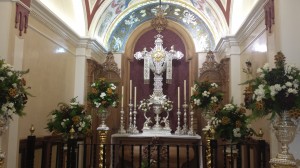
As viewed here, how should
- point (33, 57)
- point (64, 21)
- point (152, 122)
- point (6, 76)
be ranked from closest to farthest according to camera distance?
point (6, 76) < point (33, 57) < point (64, 21) < point (152, 122)

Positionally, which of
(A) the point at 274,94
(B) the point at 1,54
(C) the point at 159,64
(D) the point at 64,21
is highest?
(D) the point at 64,21

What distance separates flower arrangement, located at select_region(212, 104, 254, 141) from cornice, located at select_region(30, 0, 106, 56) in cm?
375

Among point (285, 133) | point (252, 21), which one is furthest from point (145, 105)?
point (285, 133)

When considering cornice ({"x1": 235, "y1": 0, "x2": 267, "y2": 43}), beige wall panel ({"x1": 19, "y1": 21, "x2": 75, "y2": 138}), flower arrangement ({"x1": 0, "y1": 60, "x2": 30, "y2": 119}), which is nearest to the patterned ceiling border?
cornice ({"x1": 235, "y1": 0, "x2": 267, "y2": 43})

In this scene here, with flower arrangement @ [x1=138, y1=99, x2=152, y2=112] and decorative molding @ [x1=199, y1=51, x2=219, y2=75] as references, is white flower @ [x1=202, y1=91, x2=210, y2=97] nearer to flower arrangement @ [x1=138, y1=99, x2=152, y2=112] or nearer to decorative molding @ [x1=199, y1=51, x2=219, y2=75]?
flower arrangement @ [x1=138, y1=99, x2=152, y2=112]

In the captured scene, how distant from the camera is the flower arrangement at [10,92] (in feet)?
12.6

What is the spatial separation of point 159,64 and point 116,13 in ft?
6.77

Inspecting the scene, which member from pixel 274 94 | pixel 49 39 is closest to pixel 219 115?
pixel 274 94

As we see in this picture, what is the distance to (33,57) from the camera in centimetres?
579

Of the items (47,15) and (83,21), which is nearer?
(47,15)

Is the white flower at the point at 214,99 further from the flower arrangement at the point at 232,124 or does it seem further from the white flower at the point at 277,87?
the white flower at the point at 277,87

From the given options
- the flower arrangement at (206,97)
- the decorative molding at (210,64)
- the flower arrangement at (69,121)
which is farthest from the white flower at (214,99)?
the decorative molding at (210,64)

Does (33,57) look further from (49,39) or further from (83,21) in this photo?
(83,21)

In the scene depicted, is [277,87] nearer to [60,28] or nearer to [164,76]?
[60,28]
